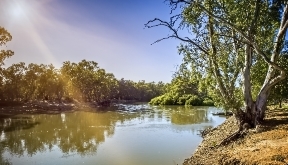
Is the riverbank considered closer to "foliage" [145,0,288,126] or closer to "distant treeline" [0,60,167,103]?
"foliage" [145,0,288,126]

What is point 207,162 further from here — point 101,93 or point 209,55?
point 101,93

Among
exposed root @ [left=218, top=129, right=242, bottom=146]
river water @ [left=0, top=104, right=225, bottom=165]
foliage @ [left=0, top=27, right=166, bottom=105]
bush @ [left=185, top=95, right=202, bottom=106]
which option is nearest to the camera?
exposed root @ [left=218, top=129, right=242, bottom=146]

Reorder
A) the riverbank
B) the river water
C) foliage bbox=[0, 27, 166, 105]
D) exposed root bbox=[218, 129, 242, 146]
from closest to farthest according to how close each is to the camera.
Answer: the riverbank → exposed root bbox=[218, 129, 242, 146] → the river water → foliage bbox=[0, 27, 166, 105]

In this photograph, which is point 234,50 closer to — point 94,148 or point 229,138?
point 229,138

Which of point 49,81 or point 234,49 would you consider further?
point 49,81

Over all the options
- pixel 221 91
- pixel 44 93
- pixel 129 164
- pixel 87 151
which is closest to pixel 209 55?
pixel 221 91

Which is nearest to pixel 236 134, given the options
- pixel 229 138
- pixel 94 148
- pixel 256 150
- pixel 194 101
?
pixel 229 138

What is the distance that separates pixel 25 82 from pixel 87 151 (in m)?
69.2

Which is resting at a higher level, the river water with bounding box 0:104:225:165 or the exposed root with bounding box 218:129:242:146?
the exposed root with bounding box 218:129:242:146

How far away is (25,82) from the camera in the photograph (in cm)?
8175

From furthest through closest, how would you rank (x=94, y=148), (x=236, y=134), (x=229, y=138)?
(x=94, y=148), (x=236, y=134), (x=229, y=138)

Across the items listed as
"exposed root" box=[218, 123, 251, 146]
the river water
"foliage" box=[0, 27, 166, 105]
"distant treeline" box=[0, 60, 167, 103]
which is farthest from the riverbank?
"distant treeline" box=[0, 60, 167, 103]

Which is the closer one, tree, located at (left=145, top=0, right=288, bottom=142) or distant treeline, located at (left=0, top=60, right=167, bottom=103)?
tree, located at (left=145, top=0, right=288, bottom=142)

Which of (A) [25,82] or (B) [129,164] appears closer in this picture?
(B) [129,164]
